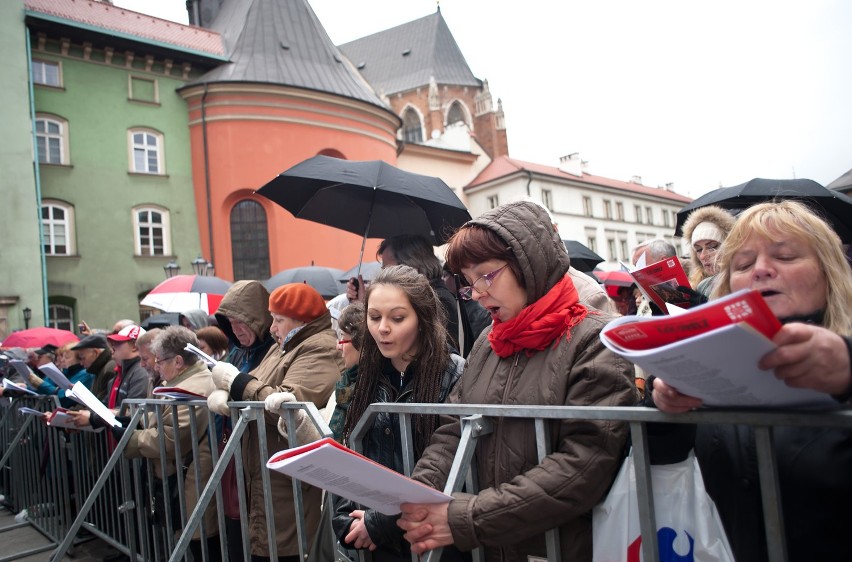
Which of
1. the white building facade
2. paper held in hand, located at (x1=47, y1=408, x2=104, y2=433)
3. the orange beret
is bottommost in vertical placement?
paper held in hand, located at (x1=47, y1=408, x2=104, y2=433)

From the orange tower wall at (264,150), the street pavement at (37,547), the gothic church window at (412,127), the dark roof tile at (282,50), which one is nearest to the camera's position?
the street pavement at (37,547)

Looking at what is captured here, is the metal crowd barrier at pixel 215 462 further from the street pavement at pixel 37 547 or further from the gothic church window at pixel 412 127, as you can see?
the gothic church window at pixel 412 127

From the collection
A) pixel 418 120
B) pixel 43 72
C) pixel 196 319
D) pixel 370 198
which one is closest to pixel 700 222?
pixel 370 198

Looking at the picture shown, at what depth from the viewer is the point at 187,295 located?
9414 millimetres

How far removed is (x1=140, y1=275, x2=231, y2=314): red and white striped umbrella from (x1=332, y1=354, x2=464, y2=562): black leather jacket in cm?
700

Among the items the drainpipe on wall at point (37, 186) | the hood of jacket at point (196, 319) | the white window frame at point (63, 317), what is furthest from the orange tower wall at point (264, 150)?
the hood of jacket at point (196, 319)

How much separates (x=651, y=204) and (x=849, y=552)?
5330 cm

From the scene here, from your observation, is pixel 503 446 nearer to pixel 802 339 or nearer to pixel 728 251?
pixel 728 251

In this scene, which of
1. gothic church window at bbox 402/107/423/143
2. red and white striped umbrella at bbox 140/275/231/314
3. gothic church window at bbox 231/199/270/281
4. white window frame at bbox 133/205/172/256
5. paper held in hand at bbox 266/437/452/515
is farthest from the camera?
gothic church window at bbox 402/107/423/143

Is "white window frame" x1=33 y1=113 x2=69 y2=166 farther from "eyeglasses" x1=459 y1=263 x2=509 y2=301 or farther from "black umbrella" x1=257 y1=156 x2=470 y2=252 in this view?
"eyeglasses" x1=459 y1=263 x2=509 y2=301

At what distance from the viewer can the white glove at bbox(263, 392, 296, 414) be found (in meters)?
2.91

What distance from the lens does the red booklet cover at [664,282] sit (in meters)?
2.41

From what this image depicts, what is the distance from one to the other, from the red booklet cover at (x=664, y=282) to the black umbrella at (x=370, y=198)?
221 cm

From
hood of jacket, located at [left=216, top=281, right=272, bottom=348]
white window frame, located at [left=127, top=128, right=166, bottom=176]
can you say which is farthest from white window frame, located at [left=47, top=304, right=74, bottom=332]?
hood of jacket, located at [left=216, top=281, right=272, bottom=348]
